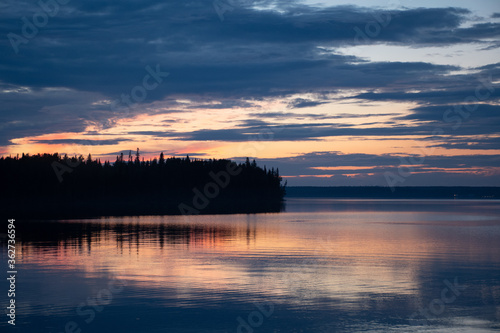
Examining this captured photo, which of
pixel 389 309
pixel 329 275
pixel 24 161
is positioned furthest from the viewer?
pixel 24 161

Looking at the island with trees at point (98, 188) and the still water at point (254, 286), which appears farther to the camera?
the island with trees at point (98, 188)

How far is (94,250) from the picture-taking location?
37.2m

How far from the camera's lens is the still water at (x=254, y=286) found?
1811cm

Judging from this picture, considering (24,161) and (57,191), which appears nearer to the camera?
(57,191)

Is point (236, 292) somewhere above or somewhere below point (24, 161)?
below

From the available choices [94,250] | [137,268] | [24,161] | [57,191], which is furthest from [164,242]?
[24,161]

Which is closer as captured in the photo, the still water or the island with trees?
the still water

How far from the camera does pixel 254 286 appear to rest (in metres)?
24.1

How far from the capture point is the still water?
18.1 metres

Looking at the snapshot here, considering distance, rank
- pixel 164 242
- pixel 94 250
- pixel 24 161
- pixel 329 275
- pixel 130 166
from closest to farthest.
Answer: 1. pixel 329 275
2. pixel 94 250
3. pixel 164 242
4. pixel 24 161
5. pixel 130 166

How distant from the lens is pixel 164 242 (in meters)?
42.9

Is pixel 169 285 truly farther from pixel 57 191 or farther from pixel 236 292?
pixel 57 191

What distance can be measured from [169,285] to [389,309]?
925cm

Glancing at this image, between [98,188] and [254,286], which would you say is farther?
[98,188]
